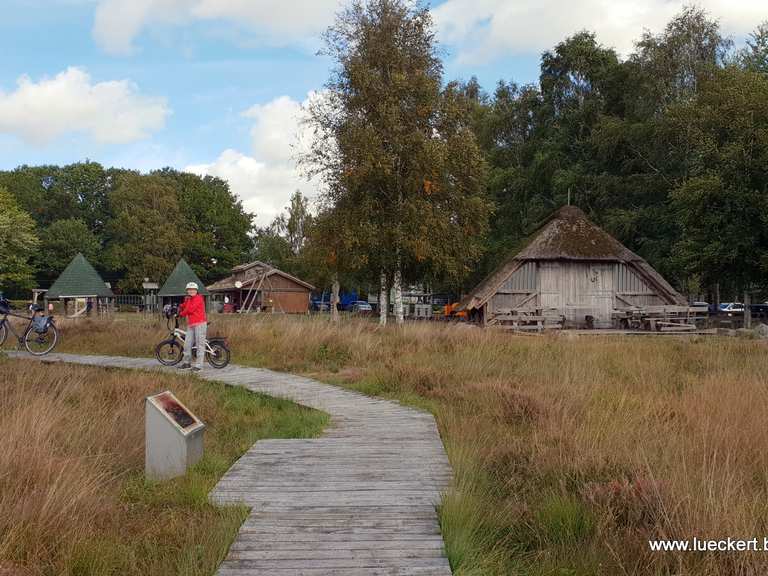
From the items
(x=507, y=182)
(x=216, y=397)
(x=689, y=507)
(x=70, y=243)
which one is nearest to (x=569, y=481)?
(x=689, y=507)

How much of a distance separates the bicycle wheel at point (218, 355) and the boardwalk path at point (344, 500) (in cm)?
614

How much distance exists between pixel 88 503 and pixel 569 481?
12.4ft

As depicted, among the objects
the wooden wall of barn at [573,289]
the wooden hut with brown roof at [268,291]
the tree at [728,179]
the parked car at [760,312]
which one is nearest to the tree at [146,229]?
the wooden hut with brown roof at [268,291]

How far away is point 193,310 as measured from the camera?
1246 cm

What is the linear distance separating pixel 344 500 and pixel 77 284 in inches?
1718

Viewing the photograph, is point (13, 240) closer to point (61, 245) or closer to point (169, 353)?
point (61, 245)

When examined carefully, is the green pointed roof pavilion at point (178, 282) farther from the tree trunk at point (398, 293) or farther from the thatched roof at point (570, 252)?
the thatched roof at point (570, 252)

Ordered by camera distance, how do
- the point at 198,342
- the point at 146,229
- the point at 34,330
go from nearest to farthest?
1. the point at 198,342
2. the point at 34,330
3. the point at 146,229

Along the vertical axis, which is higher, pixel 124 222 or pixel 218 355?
pixel 124 222

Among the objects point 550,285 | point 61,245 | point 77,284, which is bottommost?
point 550,285

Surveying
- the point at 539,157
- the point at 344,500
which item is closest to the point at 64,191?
the point at 539,157

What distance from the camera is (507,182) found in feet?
130

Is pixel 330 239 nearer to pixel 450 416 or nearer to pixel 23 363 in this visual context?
pixel 23 363

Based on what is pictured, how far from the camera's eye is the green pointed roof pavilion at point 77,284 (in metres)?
41.8
